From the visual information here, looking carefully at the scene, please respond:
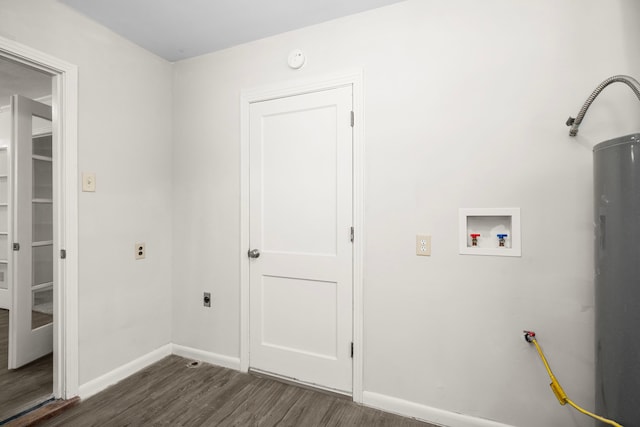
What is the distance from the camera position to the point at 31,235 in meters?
2.43

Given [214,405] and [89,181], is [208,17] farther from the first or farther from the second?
[214,405]

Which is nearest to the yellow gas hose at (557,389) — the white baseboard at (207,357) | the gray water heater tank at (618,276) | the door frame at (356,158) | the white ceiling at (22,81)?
the gray water heater tank at (618,276)

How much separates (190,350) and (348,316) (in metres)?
1.46

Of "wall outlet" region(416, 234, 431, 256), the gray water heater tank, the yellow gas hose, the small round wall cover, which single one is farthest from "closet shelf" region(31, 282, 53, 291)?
the gray water heater tank

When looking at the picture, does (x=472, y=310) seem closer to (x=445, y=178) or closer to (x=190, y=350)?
(x=445, y=178)

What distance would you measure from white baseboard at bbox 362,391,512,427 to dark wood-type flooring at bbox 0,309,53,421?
6.84 feet

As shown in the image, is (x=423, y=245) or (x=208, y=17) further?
(x=208, y=17)

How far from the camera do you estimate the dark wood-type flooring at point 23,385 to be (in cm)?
186

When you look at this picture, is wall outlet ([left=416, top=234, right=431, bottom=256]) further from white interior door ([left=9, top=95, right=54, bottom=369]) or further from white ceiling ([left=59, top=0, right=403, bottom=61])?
white interior door ([left=9, top=95, right=54, bottom=369])

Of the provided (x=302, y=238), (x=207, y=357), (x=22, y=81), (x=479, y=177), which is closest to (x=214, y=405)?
(x=207, y=357)

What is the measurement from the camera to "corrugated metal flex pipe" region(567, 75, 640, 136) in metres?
1.30

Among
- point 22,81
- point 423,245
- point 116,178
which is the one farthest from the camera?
point 22,81

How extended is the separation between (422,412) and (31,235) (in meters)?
3.16

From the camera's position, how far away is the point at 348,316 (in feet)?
6.61
